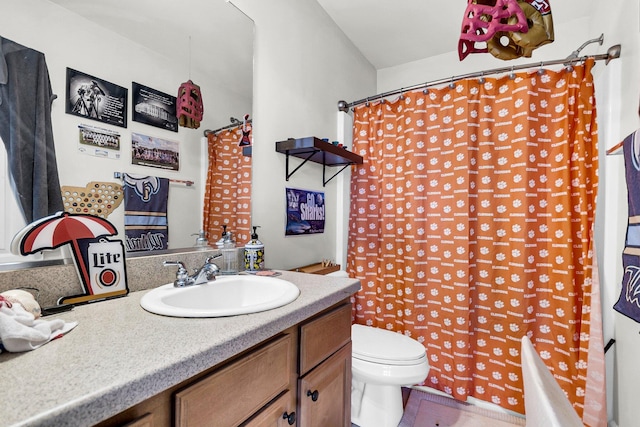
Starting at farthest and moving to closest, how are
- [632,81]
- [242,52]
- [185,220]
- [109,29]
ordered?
[242,52] < [632,81] < [185,220] < [109,29]

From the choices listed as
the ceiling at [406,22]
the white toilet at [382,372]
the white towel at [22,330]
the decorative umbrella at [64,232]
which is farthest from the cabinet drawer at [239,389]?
the ceiling at [406,22]

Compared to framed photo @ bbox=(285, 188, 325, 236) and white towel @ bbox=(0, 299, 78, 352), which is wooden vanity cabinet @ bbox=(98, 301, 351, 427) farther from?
framed photo @ bbox=(285, 188, 325, 236)

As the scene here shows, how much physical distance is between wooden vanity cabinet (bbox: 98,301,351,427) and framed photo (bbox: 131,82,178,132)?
2.91 ft

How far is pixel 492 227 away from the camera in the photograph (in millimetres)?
1733

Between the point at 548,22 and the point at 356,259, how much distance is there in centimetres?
162

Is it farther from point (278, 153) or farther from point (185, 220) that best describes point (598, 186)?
point (185, 220)

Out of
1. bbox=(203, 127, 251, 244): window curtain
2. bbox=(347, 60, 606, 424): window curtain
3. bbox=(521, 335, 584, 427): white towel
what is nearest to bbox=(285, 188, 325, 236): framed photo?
bbox=(203, 127, 251, 244): window curtain

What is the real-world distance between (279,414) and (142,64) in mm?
1231

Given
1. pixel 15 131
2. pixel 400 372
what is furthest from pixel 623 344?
pixel 15 131

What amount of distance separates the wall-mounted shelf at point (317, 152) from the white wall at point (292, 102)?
0.05m

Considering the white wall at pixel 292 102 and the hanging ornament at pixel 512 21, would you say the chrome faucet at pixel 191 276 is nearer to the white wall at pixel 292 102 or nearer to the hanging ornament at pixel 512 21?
the white wall at pixel 292 102

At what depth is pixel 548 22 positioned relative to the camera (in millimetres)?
1028

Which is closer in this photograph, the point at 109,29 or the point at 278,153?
the point at 109,29

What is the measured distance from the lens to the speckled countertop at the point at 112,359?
399mm
